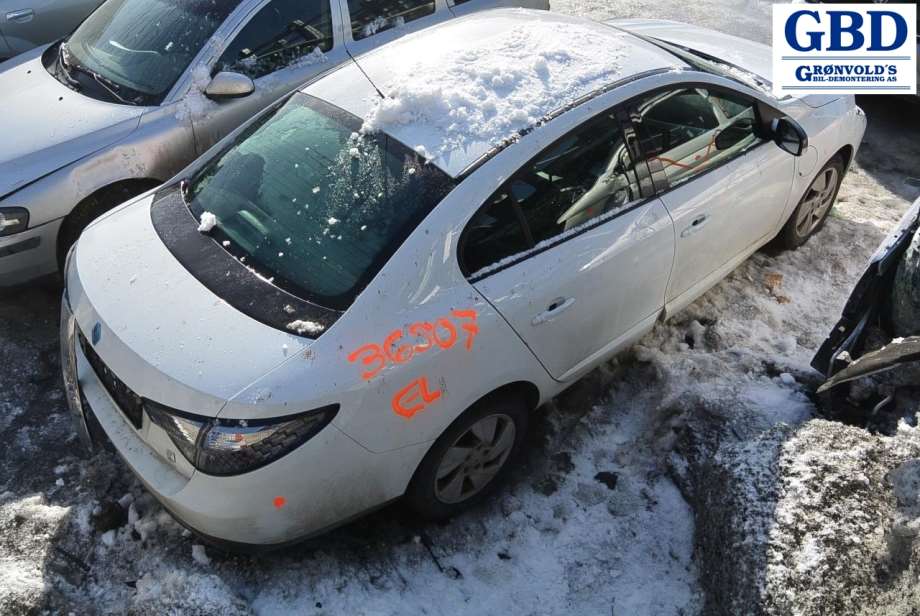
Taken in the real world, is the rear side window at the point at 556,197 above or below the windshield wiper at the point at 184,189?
below

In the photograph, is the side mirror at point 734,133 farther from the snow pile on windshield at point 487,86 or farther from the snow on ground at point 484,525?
the snow on ground at point 484,525

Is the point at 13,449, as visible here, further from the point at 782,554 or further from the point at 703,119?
the point at 703,119

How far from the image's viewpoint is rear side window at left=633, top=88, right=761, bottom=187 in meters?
3.64

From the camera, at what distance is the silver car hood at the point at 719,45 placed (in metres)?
4.93

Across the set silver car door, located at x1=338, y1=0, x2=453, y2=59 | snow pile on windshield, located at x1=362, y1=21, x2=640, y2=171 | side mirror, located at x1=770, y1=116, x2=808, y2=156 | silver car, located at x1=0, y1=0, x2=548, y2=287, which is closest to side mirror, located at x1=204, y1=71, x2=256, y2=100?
silver car, located at x1=0, y1=0, x2=548, y2=287

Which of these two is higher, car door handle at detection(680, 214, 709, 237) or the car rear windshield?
the car rear windshield

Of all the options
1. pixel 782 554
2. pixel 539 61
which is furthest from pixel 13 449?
pixel 782 554

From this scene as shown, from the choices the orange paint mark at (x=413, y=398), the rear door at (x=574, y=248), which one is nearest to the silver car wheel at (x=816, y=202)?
the rear door at (x=574, y=248)

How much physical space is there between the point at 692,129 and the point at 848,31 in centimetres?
425

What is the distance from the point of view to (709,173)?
3.91 metres

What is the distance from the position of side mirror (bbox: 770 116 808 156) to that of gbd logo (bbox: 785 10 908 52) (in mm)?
2983

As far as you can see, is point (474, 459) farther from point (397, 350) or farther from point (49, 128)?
point (49, 128)

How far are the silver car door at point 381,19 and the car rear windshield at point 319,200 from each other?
1935 mm

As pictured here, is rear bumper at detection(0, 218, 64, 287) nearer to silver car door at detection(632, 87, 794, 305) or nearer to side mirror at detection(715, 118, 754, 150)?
silver car door at detection(632, 87, 794, 305)
